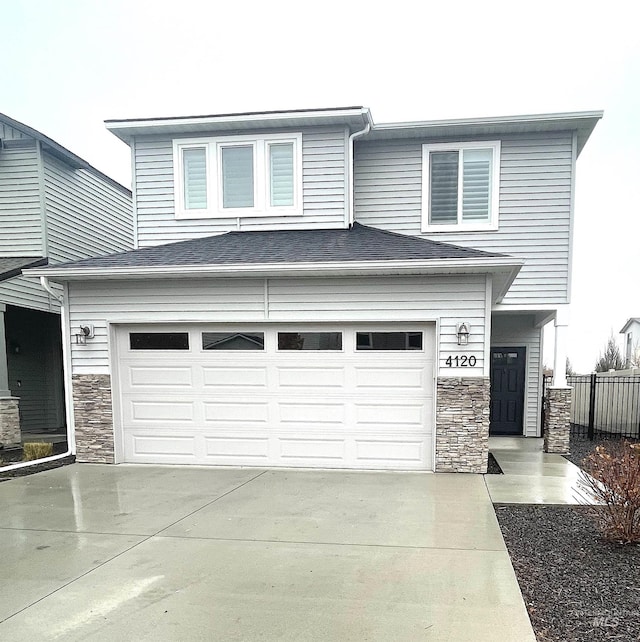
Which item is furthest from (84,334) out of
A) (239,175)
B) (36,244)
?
(36,244)

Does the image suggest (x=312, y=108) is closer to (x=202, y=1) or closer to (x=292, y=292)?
(x=292, y=292)

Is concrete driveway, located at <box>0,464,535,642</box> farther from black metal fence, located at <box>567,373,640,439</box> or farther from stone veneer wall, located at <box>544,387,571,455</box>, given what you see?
black metal fence, located at <box>567,373,640,439</box>

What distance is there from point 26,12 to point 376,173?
1841 centimetres

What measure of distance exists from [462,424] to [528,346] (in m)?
4.49

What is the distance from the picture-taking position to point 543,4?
1379cm

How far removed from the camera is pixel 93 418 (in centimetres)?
712

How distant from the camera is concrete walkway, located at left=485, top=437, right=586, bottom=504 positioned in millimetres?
5328

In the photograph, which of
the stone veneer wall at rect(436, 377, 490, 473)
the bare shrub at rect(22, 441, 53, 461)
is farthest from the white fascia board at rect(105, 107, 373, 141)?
the bare shrub at rect(22, 441, 53, 461)

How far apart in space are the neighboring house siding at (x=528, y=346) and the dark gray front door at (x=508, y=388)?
4.4 inches

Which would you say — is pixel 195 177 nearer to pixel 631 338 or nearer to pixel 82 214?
pixel 82 214

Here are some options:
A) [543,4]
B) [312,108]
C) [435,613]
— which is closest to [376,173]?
[312,108]

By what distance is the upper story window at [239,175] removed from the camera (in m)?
8.69

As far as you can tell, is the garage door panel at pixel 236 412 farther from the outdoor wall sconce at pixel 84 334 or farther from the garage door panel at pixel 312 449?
the outdoor wall sconce at pixel 84 334

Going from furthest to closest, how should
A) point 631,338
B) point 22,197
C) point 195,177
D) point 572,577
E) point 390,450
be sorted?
point 631,338, point 22,197, point 195,177, point 390,450, point 572,577
